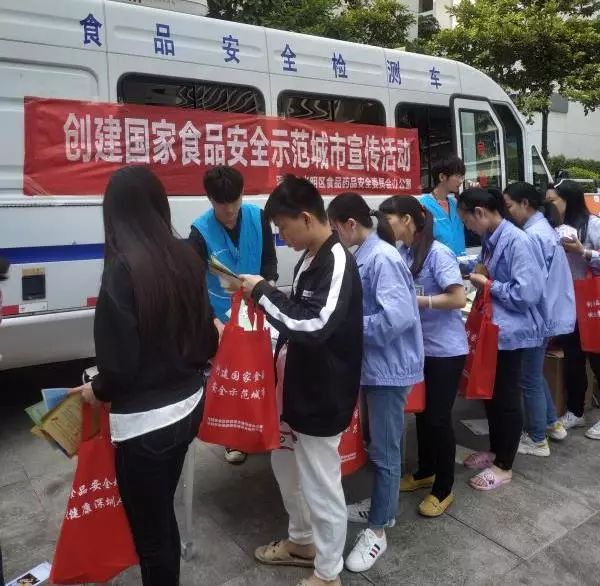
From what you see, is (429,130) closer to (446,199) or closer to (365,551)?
(446,199)

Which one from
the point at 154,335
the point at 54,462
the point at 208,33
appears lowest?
the point at 54,462

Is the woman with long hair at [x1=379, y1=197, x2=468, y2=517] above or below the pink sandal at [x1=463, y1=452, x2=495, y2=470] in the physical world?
above

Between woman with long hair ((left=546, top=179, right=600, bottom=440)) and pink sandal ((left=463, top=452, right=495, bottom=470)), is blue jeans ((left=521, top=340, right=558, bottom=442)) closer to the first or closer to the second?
pink sandal ((left=463, top=452, right=495, bottom=470))

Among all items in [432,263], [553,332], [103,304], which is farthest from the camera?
[553,332]

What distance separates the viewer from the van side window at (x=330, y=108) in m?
4.61

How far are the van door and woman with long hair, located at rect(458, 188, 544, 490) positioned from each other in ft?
10.1

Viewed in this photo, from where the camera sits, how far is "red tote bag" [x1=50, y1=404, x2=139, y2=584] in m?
2.00

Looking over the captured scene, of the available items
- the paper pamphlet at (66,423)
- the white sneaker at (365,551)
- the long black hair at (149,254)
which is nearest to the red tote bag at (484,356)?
the white sneaker at (365,551)

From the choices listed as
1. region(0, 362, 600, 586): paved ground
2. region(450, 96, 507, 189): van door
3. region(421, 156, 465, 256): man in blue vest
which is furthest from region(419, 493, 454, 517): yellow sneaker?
region(450, 96, 507, 189): van door

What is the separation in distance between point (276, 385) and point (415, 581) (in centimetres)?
104

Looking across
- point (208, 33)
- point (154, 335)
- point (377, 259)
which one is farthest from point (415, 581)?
point (208, 33)

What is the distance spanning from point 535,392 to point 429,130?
10.3 feet

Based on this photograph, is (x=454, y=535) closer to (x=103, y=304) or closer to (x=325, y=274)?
(x=325, y=274)

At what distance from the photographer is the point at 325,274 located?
1961 millimetres
